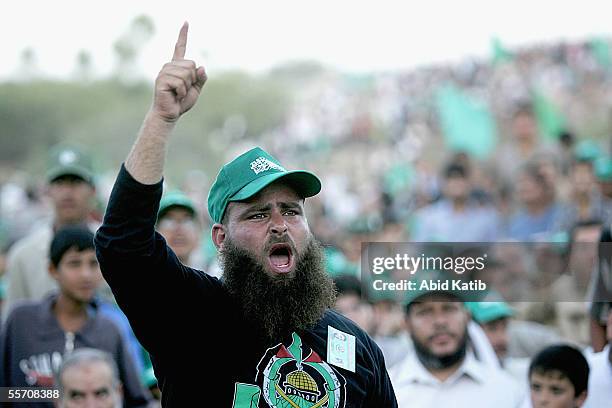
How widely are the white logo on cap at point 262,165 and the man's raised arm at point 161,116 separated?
0.43m

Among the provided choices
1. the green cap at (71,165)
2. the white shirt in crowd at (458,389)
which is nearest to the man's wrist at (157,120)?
the white shirt in crowd at (458,389)

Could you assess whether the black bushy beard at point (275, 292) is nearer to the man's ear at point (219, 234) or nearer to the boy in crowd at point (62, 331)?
the man's ear at point (219, 234)

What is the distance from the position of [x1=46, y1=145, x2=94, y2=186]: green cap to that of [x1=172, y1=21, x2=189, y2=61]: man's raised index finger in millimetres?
3510

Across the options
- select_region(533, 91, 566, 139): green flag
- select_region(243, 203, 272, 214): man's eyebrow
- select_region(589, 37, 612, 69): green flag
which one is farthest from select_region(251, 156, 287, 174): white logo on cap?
select_region(589, 37, 612, 69): green flag

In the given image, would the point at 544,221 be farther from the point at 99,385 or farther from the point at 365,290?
the point at 99,385

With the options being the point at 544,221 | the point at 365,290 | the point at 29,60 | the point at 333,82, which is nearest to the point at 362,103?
the point at 333,82

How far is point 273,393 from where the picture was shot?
303 cm

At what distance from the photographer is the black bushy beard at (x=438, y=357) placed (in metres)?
4.82

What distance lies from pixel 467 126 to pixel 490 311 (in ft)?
36.8

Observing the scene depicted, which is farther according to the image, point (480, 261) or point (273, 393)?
point (480, 261)

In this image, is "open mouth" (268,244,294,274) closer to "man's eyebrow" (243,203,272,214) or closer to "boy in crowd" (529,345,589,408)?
"man's eyebrow" (243,203,272,214)

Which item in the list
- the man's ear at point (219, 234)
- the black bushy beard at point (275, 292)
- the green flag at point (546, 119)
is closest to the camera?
the black bushy beard at point (275, 292)

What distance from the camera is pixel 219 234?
3.34 meters

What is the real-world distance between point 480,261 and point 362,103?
115 ft
